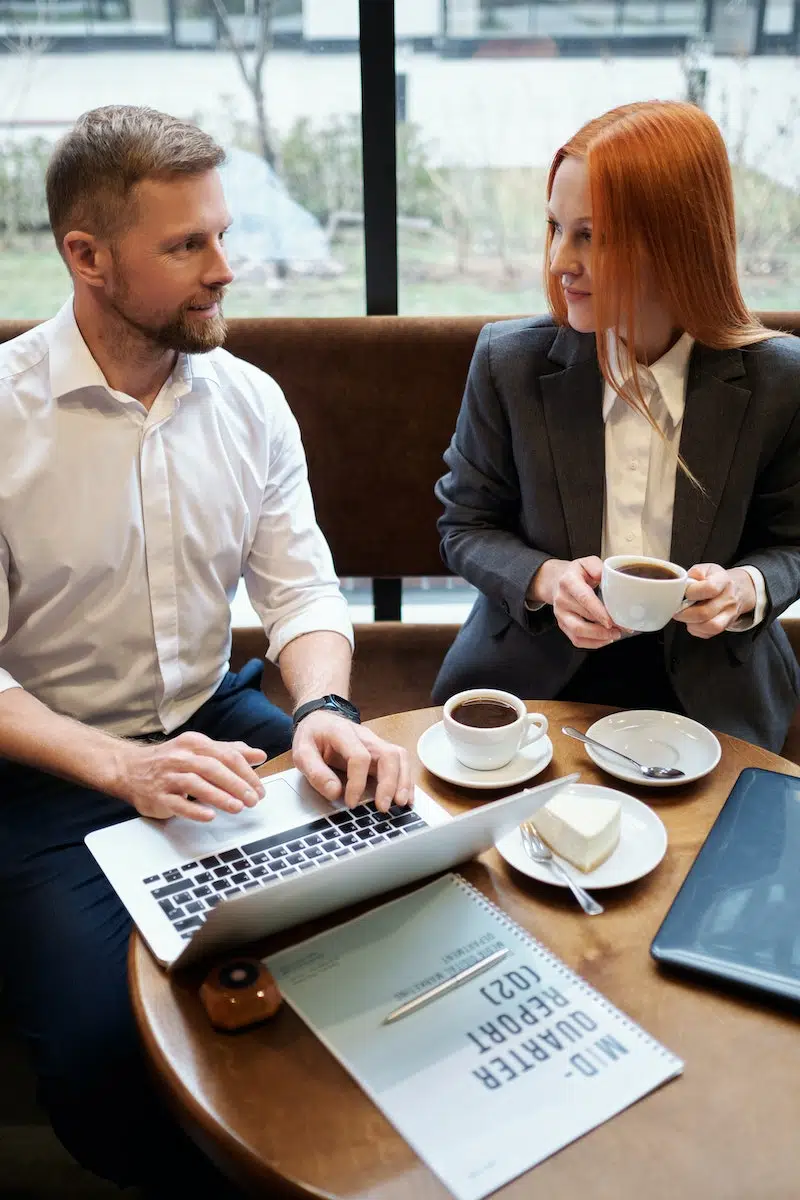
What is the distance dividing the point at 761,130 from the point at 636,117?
120 cm

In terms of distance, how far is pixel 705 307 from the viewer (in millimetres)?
1543

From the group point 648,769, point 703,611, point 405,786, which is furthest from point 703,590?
point 405,786

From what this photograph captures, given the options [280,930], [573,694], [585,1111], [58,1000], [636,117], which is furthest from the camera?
[573,694]

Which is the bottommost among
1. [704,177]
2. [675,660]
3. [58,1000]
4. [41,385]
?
[58,1000]

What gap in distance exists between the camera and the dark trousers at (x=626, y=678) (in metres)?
1.72

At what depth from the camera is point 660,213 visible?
4.82 feet

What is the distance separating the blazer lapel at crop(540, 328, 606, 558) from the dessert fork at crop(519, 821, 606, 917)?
63 cm

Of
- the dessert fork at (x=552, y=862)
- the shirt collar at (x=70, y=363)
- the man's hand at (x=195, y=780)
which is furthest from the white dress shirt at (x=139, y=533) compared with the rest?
the dessert fork at (x=552, y=862)

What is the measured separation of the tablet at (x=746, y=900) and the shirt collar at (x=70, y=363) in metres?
1.02

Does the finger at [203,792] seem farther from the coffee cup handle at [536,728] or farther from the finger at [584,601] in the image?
the finger at [584,601]

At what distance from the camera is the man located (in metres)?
1.28

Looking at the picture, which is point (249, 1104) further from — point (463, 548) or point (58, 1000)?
point (463, 548)

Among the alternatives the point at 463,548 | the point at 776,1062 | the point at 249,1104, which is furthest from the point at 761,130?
the point at 249,1104

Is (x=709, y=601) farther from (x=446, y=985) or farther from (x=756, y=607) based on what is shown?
(x=446, y=985)
